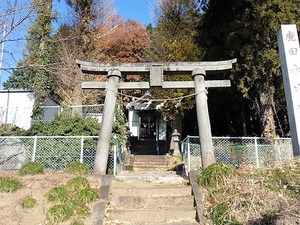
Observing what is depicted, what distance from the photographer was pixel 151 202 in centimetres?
570

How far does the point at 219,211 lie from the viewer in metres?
Answer: 4.68

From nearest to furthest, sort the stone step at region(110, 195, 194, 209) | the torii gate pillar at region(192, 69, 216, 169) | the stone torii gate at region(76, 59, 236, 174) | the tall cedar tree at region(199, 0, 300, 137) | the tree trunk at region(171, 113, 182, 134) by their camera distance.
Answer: the stone step at region(110, 195, 194, 209), the torii gate pillar at region(192, 69, 216, 169), the stone torii gate at region(76, 59, 236, 174), the tall cedar tree at region(199, 0, 300, 137), the tree trunk at region(171, 113, 182, 134)

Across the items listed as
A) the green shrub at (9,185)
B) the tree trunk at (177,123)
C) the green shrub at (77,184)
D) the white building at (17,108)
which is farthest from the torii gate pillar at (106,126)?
the tree trunk at (177,123)

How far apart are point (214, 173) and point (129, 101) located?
17451 millimetres

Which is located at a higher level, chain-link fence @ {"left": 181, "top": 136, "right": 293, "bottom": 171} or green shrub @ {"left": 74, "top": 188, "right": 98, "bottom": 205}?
chain-link fence @ {"left": 181, "top": 136, "right": 293, "bottom": 171}

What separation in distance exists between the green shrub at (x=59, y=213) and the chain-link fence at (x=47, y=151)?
4031 mm

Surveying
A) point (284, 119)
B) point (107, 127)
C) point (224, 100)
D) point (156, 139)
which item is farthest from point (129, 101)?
point (107, 127)

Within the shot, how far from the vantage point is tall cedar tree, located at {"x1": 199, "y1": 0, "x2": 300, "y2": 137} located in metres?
10.1

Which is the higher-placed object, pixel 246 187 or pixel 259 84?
pixel 259 84

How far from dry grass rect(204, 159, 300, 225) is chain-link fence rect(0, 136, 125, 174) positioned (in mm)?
Answer: 4649

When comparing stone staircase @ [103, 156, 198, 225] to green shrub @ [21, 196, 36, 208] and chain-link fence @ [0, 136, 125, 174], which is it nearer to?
green shrub @ [21, 196, 36, 208]

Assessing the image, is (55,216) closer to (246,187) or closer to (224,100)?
(246,187)

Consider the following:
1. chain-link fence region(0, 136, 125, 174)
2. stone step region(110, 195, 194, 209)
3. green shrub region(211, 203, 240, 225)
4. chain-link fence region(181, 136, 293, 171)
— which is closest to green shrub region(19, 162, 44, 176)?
chain-link fence region(0, 136, 125, 174)

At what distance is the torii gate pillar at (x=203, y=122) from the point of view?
7.10 meters
